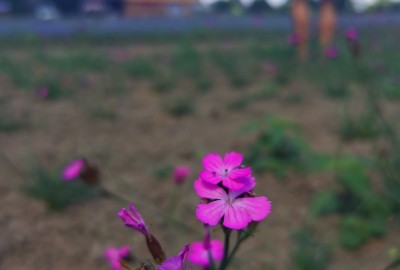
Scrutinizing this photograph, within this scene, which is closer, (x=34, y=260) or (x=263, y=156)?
(x=34, y=260)

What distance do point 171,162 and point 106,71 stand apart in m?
2.90

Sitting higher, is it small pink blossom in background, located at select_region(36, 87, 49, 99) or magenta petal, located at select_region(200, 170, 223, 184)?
magenta petal, located at select_region(200, 170, 223, 184)

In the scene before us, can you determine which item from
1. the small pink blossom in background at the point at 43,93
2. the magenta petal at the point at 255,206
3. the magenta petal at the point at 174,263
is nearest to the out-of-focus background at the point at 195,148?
the small pink blossom in background at the point at 43,93

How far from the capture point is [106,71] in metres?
5.46

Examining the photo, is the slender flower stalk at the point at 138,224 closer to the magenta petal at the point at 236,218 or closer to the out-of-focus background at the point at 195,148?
the magenta petal at the point at 236,218

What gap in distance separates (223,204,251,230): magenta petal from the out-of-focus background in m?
0.50

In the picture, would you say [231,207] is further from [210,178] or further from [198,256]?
[198,256]

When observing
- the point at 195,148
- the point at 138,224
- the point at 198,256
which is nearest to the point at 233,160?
the point at 138,224

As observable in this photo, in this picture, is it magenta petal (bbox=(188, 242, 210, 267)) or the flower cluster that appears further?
magenta petal (bbox=(188, 242, 210, 267))

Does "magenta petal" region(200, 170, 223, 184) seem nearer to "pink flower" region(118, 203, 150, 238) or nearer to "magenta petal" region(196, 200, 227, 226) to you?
"magenta petal" region(196, 200, 227, 226)

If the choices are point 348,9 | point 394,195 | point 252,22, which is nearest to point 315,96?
point 394,195

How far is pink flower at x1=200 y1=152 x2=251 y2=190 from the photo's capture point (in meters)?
0.74

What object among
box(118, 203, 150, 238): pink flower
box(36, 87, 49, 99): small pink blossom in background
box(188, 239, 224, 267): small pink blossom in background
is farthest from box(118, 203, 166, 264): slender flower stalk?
box(36, 87, 49, 99): small pink blossom in background

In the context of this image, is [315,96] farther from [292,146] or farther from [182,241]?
[182,241]
